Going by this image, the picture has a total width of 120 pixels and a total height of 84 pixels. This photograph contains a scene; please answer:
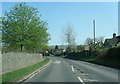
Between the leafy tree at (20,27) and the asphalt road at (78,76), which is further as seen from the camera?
the leafy tree at (20,27)

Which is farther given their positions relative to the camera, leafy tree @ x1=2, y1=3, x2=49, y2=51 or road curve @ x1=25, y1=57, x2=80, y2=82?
leafy tree @ x1=2, y1=3, x2=49, y2=51

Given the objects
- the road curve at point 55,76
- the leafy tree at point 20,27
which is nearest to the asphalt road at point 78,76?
the road curve at point 55,76

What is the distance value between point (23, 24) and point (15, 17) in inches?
69.0

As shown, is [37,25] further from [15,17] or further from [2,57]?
[2,57]

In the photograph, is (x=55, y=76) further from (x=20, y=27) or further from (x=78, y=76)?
(x=20, y=27)

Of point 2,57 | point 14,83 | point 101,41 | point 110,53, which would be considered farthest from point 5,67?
point 101,41

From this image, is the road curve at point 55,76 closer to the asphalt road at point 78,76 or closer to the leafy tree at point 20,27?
the asphalt road at point 78,76

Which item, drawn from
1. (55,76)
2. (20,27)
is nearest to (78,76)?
(55,76)

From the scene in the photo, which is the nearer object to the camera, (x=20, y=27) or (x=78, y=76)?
(x=78, y=76)

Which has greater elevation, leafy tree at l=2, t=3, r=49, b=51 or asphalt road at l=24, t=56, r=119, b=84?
leafy tree at l=2, t=3, r=49, b=51

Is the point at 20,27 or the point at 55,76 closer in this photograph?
the point at 55,76

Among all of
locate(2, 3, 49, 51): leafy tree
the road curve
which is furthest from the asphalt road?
locate(2, 3, 49, 51): leafy tree

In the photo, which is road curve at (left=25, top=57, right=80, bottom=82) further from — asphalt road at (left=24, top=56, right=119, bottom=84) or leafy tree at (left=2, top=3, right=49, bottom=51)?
leafy tree at (left=2, top=3, right=49, bottom=51)

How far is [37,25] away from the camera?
52.6 metres
